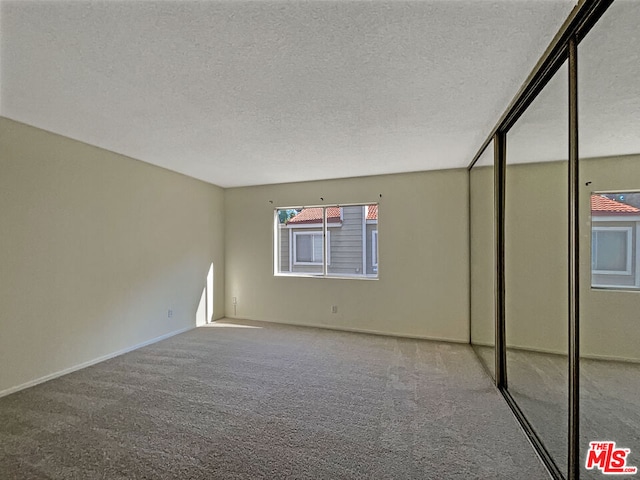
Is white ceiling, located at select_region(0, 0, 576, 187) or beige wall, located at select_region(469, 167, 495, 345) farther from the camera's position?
beige wall, located at select_region(469, 167, 495, 345)

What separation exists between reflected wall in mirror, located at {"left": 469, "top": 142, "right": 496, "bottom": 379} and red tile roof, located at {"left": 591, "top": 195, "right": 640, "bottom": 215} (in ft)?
4.23

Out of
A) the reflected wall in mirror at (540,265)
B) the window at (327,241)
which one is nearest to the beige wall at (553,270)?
the reflected wall in mirror at (540,265)

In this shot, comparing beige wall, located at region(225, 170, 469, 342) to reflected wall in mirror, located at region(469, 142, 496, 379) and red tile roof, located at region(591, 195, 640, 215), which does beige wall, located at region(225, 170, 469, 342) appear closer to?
reflected wall in mirror, located at region(469, 142, 496, 379)

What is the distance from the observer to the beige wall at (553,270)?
5.26 feet

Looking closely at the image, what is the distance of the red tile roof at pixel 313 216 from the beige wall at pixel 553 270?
2427mm

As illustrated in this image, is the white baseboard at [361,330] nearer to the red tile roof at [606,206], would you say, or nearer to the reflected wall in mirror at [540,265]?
the reflected wall in mirror at [540,265]

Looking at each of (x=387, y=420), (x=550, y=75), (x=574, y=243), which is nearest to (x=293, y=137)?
(x=550, y=75)

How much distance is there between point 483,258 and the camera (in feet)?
11.4

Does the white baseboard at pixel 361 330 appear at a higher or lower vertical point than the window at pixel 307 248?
lower

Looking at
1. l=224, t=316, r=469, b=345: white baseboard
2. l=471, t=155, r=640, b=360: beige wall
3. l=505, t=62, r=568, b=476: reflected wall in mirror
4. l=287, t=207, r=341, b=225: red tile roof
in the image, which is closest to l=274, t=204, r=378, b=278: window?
l=287, t=207, r=341, b=225: red tile roof

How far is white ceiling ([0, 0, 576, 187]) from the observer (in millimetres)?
1455

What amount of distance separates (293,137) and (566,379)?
9.18ft

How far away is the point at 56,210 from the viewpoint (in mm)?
3027

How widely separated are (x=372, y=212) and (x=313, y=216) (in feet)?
3.46
